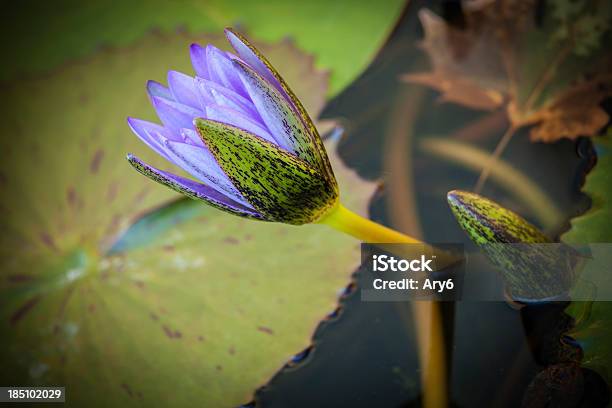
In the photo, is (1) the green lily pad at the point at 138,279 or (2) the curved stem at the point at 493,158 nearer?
(1) the green lily pad at the point at 138,279

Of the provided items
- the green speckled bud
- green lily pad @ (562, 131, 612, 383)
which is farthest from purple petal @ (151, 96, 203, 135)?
green lily pad @ (562, 131, 612, 383)

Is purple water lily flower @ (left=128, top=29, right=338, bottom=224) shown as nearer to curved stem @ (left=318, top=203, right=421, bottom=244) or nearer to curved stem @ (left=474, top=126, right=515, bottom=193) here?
curved stem @ (left=318, top=203, right=421, bottom=244)

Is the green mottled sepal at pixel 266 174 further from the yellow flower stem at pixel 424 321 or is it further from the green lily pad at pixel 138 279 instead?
the green lily pad at pixel 138 279

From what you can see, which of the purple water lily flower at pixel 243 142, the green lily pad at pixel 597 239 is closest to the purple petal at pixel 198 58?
the purple water lily flower at pixel 243 142

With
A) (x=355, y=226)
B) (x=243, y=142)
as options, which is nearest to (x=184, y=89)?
(x=243, y=142)

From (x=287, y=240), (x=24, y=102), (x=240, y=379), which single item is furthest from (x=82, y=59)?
(x=240, y=379)

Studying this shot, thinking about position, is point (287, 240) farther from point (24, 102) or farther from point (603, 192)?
point (24, 102)
